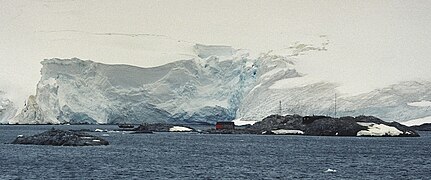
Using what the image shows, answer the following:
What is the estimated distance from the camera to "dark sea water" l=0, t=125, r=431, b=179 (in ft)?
148

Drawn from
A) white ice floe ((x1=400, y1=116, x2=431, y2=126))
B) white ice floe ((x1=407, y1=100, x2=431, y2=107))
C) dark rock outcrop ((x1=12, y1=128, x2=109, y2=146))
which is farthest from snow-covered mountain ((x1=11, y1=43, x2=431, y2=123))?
dark rock outcrop ((x1=12, y1=128, x2=109, y2=146))

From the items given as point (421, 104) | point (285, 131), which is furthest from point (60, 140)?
point (421, 104)

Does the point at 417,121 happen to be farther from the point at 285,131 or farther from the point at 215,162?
the point at 215,162

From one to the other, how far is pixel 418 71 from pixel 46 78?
48568mm

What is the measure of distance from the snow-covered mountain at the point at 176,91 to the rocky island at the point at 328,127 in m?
9.26

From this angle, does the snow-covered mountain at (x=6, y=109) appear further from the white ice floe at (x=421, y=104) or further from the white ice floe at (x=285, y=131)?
the white ice floe at (x=421, y=104)

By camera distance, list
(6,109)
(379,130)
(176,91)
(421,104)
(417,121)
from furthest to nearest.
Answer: (6,109), (176,91), (417,121), (421,104), (379,130)

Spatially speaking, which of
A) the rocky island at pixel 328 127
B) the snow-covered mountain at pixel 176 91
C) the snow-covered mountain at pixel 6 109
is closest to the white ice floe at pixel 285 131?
the rocky island at pixel 328 127

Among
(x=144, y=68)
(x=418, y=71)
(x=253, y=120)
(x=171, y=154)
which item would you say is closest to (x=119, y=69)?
(x=144, y=68)

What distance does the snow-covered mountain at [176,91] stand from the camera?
116 metres

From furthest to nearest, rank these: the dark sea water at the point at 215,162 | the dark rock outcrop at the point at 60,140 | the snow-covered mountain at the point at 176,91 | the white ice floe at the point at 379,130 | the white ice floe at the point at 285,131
→ the snow-covered mountain at the point at 176,91 → the white ice floe at the point at 285,131 → the white ice floe at the point at 379,130 → the dark rock outcrop at the point at 60,140 → the dark sea water at the point at 215,162

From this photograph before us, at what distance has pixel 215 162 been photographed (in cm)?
5334

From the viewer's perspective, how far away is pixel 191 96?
385 feet

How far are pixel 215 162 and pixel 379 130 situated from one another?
42.8 meters
